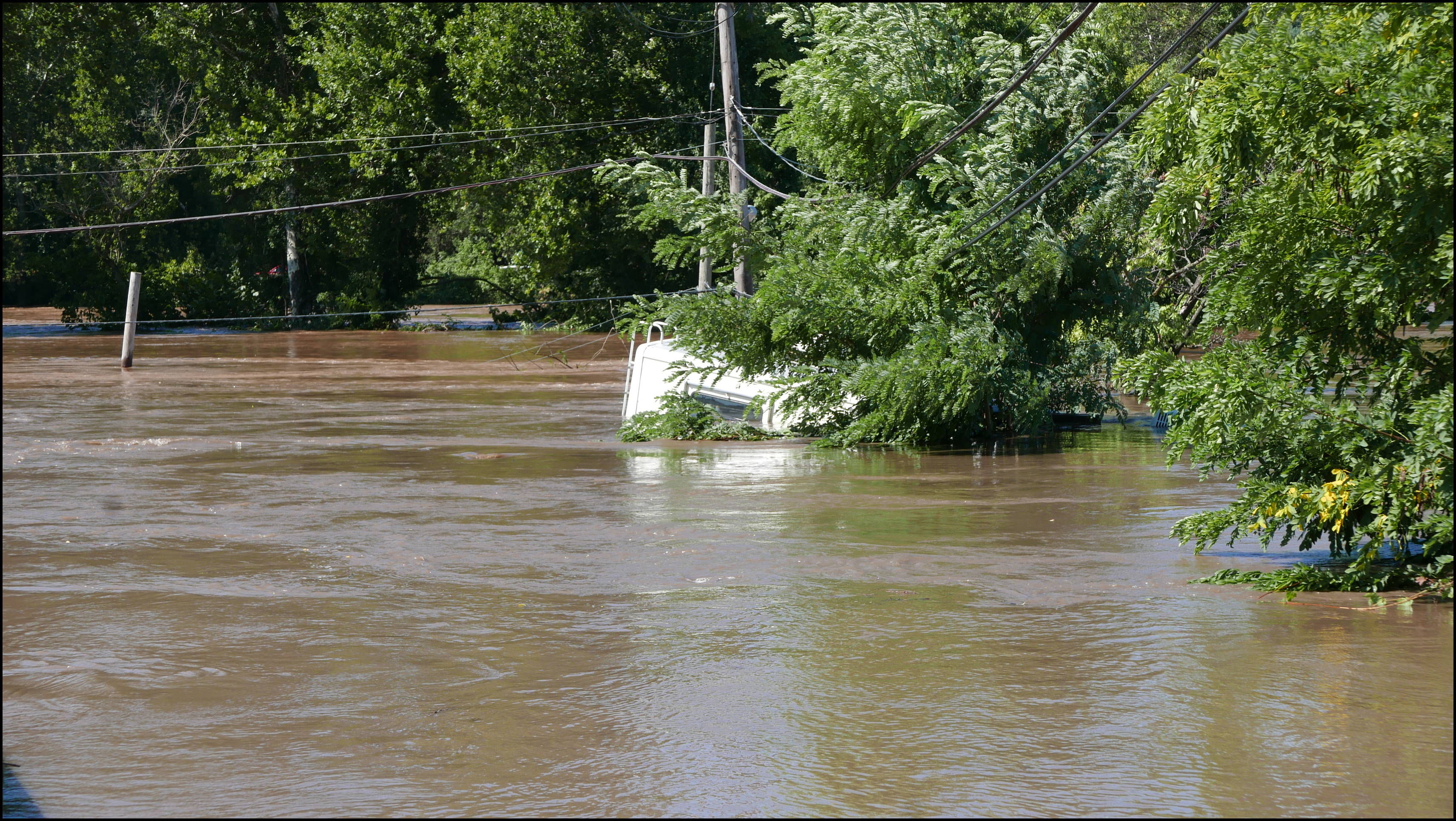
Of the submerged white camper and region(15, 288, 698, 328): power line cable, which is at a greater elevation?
region(15, 288, 698, 328): power line cable

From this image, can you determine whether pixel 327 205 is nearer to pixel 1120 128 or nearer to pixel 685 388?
pixel 685 388

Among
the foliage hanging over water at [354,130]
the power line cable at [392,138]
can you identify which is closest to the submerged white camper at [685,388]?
the power line cable at [392,138]

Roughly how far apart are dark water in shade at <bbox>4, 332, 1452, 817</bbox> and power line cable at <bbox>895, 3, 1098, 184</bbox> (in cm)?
373

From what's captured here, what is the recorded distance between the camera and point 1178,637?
8.58 metres

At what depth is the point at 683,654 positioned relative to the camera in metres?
8.47

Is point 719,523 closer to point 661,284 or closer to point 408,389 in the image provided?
point 408,389

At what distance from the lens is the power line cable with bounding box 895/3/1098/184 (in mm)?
11831

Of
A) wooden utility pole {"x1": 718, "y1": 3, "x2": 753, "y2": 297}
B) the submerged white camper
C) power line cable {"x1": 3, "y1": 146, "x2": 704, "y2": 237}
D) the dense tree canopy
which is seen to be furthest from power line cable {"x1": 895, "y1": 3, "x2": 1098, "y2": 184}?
wooden utility pole {"x1": 718, "y1": 3, "x2": 753, "y2": 297}

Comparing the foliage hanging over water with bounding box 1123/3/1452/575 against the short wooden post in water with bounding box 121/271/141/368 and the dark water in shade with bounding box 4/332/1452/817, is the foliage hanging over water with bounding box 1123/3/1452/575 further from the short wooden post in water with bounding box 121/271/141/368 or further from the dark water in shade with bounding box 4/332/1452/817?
the short wooden post in water with bounding box 121/271/141/368

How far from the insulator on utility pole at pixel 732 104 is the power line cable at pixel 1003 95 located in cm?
504

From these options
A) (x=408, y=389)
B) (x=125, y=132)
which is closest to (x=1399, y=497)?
(x=408, y=389)

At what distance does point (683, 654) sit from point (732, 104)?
17.9m

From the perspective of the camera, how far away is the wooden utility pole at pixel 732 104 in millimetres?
24578

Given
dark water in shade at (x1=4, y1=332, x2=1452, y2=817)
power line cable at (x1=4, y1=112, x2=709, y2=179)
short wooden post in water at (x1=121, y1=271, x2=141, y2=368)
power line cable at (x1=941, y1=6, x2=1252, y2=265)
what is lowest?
dark water in shade at (x1=4, y1=332, x2=1452, y2=817)
